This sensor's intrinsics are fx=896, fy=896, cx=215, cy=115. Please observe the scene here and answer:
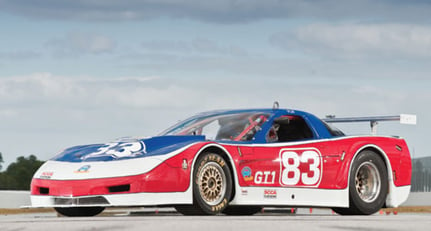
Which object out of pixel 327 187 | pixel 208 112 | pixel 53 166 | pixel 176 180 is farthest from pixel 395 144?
pixel 53 166

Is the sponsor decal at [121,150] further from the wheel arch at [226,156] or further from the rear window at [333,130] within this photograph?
the rear window at [333,130]

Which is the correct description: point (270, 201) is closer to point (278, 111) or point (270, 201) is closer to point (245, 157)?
point (245, 157)

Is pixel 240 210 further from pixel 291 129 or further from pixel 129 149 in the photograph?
pixel 129 149

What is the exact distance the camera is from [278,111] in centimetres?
1254

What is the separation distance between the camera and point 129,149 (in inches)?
415

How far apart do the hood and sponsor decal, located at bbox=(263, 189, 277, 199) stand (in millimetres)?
1186

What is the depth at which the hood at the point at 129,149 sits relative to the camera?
34.2ft

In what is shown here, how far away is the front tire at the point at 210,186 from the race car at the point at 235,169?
1cm

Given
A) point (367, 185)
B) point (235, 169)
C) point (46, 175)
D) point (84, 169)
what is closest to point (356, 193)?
point (367, 185)

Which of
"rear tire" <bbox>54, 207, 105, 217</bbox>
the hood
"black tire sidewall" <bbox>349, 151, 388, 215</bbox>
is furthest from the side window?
"rear tire" <bbox>54, 207, 105, 217</bbox>

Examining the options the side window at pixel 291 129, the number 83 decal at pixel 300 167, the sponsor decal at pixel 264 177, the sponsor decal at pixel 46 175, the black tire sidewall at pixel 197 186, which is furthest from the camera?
the side window at pixel 291 129

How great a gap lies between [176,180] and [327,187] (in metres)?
2.84

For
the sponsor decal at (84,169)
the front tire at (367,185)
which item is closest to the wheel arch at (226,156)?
the sponsor decal at (84,169)

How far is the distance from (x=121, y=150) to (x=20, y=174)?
4595 cm
